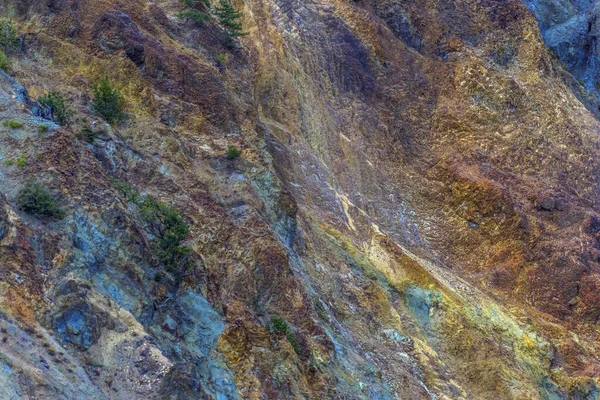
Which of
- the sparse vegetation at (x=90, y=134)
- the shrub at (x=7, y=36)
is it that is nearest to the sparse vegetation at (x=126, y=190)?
the sparse vegetation at (x=90, y=134)

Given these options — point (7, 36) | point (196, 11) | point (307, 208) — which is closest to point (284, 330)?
point (307, 208)

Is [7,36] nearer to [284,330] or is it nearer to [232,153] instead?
[232,153]

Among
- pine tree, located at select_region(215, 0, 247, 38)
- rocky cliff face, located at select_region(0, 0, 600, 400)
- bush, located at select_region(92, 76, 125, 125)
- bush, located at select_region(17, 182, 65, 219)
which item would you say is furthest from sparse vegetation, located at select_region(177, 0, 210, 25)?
bush, located at select_region(17, 182, 65, 219)

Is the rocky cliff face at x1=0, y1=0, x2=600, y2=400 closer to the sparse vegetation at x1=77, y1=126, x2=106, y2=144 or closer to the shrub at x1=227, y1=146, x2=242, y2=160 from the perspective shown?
the sparse vegetation at x1=77, y1=126, x2=106, y2=144

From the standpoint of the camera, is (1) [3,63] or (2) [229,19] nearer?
(1) [3,63]

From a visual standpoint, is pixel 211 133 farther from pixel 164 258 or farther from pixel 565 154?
pixel 565 154

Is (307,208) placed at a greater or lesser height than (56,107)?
lesser

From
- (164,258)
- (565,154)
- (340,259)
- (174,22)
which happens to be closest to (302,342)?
(164,258)
